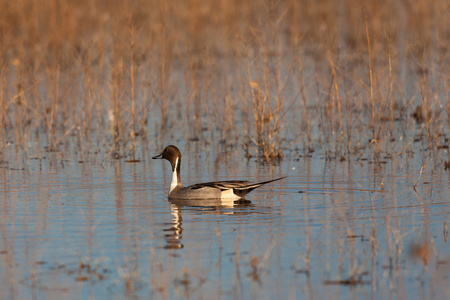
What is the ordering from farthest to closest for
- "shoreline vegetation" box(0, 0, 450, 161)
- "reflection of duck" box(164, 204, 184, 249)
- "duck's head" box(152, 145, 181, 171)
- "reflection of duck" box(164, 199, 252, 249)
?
"shoreline vegetation" box(0, 0, 450, 161) → "duck's head" box(152, 145, 181, 171) → "reflection of duck" box(164, 199, 252, 249) → "reflection of duck" box(164, 204, 184, 249)

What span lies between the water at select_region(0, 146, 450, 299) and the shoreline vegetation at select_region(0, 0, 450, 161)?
1.20 m

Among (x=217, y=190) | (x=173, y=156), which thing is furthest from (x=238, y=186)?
(x=173, y=156)

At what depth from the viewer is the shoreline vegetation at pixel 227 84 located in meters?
13.2

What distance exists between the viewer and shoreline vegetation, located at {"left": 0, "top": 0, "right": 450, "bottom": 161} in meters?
13.2

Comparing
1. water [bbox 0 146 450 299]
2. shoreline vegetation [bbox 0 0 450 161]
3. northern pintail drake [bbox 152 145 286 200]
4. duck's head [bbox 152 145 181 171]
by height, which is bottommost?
water [bbox 0 146 450 299]

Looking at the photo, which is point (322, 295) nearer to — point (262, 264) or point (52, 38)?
point (262, 264)

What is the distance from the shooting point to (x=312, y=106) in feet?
57.3

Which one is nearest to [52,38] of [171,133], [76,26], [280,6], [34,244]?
[76,26]

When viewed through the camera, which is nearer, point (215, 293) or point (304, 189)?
point (215, 293)

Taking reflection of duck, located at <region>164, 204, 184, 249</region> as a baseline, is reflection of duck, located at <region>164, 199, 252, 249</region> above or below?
above

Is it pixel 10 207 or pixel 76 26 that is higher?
pixel 76 26

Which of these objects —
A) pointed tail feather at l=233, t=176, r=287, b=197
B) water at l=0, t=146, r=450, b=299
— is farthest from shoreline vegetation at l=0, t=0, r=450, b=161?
pointed tail feather at l=233, t=176, r=287, b=197

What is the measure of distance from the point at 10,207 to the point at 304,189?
3.57 meters

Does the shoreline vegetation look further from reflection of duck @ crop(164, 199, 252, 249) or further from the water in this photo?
reflection of duck @ crop(164, 199, 252, 249)
